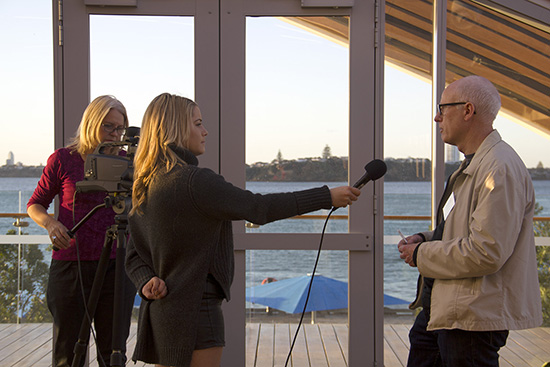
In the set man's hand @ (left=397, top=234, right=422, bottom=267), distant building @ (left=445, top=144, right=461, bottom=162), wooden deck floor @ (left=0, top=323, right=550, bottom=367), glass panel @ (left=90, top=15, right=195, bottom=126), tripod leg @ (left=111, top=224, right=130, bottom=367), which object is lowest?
wooden deck floor @ (left=0, top=323, right=550, bottom=367)

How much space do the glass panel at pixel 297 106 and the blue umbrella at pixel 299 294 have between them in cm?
30

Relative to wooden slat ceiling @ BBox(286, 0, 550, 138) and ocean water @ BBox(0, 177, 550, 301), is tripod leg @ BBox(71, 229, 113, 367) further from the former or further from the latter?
wooden slat ceiling @ BBox(286, 0, 550, 138)

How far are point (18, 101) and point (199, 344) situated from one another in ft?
6.93

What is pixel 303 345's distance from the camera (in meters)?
3.41

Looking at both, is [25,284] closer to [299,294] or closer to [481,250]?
[299,294]

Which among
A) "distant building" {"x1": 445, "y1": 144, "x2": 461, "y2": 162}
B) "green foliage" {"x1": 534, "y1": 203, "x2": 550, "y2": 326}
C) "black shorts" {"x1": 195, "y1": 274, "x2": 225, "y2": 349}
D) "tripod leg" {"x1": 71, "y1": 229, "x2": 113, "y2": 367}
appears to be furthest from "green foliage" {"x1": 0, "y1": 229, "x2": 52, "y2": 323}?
"green foliage" {"x1": 534, "y1": 203, "x2": 550, "y2": 326}

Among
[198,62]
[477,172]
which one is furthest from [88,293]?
[477,172]

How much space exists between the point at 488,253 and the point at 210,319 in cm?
92

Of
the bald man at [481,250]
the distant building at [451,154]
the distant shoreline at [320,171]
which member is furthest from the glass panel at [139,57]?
the bald man at [481,250]

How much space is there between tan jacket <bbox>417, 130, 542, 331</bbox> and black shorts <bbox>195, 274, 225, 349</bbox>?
71cm

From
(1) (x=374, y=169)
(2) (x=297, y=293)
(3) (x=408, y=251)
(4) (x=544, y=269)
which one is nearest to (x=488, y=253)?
(3) (x=408, y=251)

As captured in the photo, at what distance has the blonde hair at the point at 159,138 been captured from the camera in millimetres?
1925

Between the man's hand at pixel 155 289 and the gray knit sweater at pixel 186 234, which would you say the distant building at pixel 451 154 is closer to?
the gray knit sweater at pixel 186 234

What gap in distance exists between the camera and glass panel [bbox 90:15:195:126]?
3.34 meters
